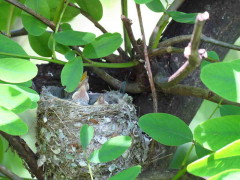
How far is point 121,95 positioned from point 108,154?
724mm

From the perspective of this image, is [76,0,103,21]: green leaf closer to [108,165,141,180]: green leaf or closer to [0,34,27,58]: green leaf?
[0,34,27,58]: green leaf

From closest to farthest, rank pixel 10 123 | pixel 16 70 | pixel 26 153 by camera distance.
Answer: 1. pixel 10 123
2. pixel 16 70
3. pixel 26 153

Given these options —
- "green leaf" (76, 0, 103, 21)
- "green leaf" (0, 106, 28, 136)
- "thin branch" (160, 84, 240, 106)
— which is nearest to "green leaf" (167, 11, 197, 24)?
"thin branch" (160, 84, 240, 106)

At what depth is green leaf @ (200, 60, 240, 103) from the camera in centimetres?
78

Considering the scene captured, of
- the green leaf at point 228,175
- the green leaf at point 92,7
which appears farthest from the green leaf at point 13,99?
the green leaf at point 92,7

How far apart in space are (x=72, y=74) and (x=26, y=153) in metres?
0.46

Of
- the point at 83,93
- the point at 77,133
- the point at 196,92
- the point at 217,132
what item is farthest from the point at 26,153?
the point at 217,132

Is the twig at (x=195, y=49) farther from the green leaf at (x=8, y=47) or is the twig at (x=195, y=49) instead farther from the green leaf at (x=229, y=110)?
the green leaf at (x=8, y=47)

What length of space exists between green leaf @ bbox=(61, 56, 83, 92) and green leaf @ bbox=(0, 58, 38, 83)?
0.82 ft

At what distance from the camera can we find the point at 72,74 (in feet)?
4.41

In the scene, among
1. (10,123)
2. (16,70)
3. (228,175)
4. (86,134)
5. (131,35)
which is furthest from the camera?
(131,35)

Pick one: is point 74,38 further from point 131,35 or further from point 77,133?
point 77,133

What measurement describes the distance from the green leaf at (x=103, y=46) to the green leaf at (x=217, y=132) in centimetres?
60

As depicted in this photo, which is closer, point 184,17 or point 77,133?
point 184,17
